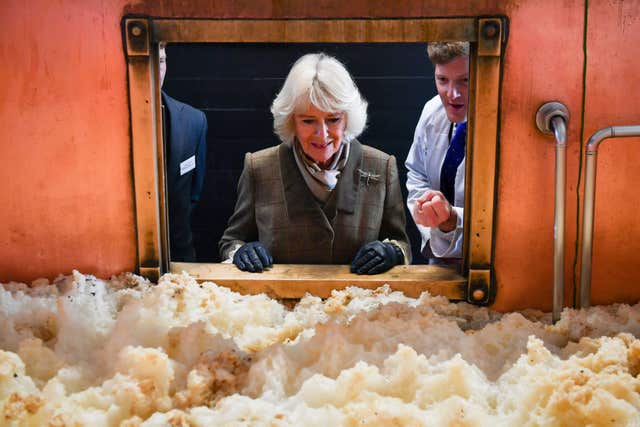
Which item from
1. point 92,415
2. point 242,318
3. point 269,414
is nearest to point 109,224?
point 242,318

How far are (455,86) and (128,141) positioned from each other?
4.96 feet

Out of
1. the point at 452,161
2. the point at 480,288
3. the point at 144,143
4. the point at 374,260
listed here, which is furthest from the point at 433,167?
the point at 144,143

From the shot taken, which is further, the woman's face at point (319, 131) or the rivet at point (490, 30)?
the woman's face at point (319, 131)

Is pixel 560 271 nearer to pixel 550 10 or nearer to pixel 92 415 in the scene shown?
pixel 550 10

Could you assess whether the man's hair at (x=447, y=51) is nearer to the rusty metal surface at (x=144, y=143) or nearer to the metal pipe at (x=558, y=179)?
the metal pipe at (x=558, y=179)

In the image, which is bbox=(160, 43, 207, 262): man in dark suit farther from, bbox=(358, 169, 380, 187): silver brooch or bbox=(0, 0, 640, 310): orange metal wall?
bbox=(0, 0, 640, 310): orange metal wall

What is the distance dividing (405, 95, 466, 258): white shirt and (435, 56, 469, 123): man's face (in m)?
0.22

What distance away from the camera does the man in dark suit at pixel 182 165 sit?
3480 millimetres

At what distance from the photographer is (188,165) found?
11.8 feet

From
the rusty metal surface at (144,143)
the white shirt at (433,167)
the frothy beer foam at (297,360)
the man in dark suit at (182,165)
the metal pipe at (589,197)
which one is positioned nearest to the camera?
the frothy beer foam at (297,360)

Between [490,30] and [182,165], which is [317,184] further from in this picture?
[490,30]

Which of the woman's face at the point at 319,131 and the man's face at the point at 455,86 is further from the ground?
the man's face at the point at 455,86

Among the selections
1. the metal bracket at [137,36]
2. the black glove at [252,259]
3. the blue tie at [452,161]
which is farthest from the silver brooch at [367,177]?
the metal bracket at [137,36]

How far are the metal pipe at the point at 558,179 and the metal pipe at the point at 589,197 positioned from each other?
62 millimetres
